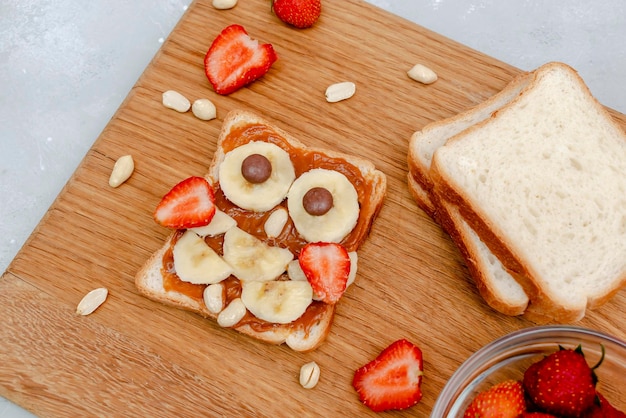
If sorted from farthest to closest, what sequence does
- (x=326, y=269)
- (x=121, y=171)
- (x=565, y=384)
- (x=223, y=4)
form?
(x=223, y=4)
(x=121, y=171)
(x=326, y=269)
(x=565, y=384)

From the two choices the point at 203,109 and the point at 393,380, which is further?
the point at 203,109

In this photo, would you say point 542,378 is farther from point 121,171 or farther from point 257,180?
point 121,171

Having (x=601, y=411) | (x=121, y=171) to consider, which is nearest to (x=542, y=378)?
(x=601, y=411)

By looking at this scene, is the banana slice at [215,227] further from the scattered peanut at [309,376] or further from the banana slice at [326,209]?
the scattered peanut at [309,376]

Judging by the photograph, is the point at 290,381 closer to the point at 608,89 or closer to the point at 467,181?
the point at 467,181

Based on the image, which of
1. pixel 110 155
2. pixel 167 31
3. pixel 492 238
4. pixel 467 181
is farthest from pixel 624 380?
pixel 167 31

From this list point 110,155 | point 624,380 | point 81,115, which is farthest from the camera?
point 81,115
